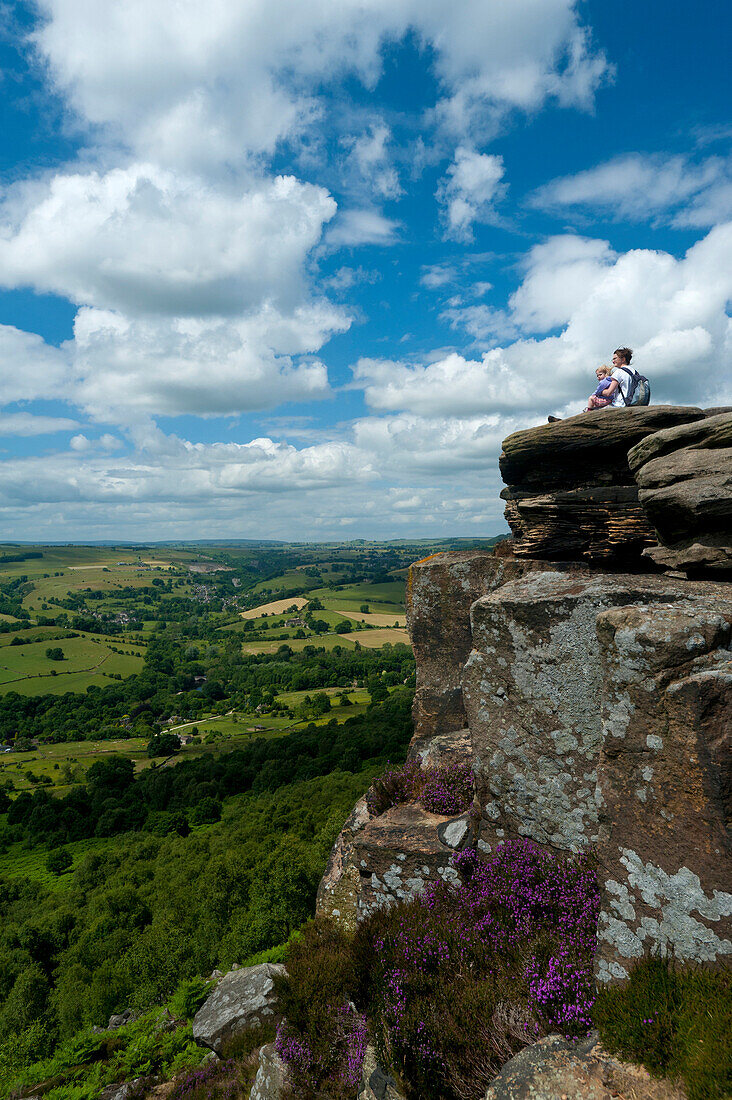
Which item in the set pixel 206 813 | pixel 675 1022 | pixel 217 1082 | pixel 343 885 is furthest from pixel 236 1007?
pixel 206 813

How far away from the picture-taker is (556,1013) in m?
4.75

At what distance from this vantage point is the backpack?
983cm

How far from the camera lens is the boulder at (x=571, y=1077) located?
390cm

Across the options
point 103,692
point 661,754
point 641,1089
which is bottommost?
point 103,692

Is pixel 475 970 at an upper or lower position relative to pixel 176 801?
upper

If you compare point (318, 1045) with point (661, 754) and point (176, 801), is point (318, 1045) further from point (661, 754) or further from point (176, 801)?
point (176, 801)

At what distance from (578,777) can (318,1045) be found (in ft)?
16.3

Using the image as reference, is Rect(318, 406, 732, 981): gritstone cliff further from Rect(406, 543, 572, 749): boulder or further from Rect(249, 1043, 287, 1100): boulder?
Rect(249, 1043, 287, 1100): boulder

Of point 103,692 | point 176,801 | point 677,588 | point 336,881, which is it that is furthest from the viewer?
point 103,692

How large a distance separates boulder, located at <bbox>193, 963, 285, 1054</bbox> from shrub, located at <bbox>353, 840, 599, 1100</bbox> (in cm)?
482

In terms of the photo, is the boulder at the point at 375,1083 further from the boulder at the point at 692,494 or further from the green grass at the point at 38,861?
the green grass at the point at 38,861

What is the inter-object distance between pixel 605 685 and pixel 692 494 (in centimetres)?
285

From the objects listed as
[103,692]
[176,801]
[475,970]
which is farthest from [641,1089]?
[103,692]

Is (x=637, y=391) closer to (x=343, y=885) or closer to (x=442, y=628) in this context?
(x=442, y=628)
